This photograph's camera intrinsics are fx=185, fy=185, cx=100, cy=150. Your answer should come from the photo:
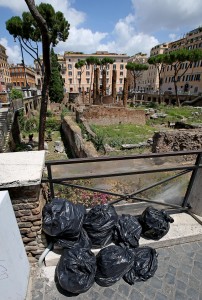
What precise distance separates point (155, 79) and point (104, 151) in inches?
2092

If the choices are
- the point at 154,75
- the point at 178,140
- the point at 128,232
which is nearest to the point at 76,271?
the point at 128,232

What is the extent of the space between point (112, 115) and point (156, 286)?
15839 millimetres

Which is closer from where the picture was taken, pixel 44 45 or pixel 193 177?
pixel 193 177

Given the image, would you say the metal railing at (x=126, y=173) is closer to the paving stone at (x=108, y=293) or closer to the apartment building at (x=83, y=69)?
the paving stone at (x=108, y=293)

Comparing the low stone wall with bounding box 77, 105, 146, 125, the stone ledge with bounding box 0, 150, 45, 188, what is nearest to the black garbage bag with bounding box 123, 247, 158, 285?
the stone ledge with bounding box 0, 150, 45, 188

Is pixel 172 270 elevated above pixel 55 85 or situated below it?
below

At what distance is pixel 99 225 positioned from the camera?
2.20 meters

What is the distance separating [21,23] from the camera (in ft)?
56.9

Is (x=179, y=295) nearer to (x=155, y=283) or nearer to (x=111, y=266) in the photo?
(x=155, y=283)

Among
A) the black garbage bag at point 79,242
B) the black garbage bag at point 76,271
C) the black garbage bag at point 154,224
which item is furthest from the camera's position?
the black garbage bag at point 154,224

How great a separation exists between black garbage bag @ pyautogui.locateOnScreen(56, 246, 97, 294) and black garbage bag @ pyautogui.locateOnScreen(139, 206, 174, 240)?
32.4 inches

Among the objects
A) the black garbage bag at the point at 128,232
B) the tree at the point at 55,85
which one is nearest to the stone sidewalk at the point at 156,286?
the black garbage bag at the point at 128,232

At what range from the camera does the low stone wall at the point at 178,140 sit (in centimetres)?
830

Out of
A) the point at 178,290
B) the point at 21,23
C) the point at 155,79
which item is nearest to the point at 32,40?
the point at 21,23
